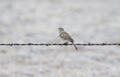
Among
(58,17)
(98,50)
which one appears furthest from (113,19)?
(98,50)

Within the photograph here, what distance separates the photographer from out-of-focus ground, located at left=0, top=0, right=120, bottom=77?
53.7 feet

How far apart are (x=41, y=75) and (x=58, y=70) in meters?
0.83

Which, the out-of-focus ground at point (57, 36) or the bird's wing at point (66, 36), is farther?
the out-of-focus ground at point (57, 36)

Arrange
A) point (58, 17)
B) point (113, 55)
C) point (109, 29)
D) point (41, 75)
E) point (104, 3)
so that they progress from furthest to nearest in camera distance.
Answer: point (104, 3)
point (58, 17)
point (109, 29)
point (113, 55)
point (41, 75)

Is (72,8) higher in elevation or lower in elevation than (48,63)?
higher

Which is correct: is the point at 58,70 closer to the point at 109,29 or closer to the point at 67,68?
the point at 67,68

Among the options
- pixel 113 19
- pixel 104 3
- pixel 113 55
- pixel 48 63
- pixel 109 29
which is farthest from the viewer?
pixel 104 3

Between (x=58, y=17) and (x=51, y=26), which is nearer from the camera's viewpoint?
(x=51, y=26)

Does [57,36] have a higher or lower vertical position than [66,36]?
higher

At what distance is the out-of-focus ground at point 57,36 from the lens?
1638 centimetres

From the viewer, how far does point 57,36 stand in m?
22.5

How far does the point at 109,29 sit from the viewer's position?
2489 cm

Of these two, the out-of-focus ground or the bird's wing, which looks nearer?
the bird's wing

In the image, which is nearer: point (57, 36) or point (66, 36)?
point (66, 36)
